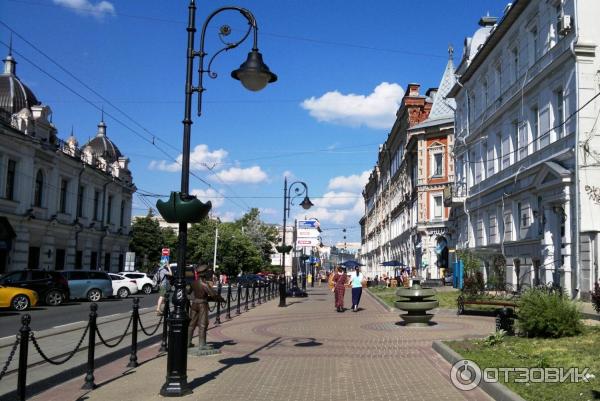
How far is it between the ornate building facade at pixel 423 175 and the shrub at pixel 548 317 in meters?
33.4

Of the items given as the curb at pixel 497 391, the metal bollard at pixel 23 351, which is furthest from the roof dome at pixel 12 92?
the curb at pixel 497 391

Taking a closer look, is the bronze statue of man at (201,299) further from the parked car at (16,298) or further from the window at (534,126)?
the window at (534,126)

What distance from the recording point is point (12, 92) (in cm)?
3972

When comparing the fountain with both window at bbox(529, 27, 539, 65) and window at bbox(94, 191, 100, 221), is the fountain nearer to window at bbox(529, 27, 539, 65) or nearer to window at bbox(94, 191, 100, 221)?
window at bbox(529, 27, 539, 65)

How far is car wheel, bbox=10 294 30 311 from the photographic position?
21.5 metres

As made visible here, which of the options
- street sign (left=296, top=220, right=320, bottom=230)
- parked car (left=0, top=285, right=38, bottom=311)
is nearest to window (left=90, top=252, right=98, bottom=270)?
street sign (left=296, top=220, right=320, bottom=230)

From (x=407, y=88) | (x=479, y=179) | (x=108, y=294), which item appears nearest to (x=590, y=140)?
(x=479, y=179)

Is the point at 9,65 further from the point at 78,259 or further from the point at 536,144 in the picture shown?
the point at 536,144

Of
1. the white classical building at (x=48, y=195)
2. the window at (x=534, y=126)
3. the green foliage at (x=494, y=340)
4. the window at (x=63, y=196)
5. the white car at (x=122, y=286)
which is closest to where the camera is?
the green foliage at (x=494, y=340)

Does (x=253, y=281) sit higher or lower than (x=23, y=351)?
lower

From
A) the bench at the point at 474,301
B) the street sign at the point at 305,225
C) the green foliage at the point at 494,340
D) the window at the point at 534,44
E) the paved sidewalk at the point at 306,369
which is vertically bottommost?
the paved sidewalk at the point at 306,369

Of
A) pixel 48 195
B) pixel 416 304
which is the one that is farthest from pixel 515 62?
pixel 48 195

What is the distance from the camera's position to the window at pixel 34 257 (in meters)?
39.0

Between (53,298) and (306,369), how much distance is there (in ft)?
62.9
